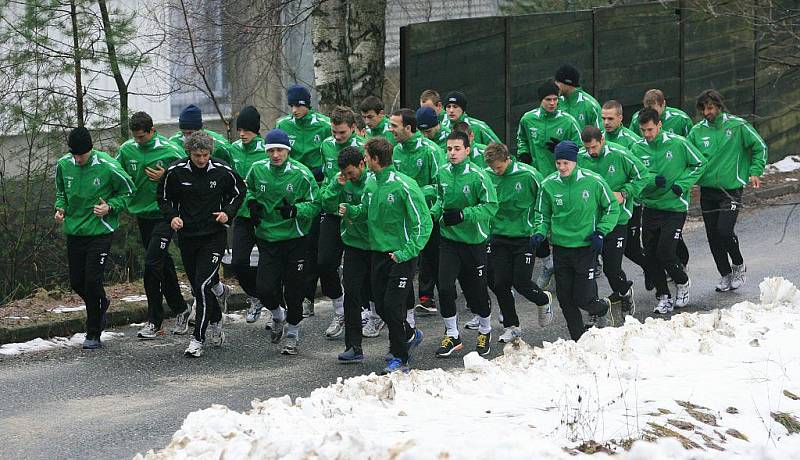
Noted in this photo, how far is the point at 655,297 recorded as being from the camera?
1285cm

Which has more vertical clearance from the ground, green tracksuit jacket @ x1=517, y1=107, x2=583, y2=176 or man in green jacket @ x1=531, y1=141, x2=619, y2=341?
green tracksuit jacket @ x1=517, y1=107, x2=583, y2=176

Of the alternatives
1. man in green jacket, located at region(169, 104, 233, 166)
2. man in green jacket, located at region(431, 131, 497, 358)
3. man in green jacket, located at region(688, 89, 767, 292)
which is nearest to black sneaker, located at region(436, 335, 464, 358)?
man in green jacket, located at region(431, 131, 497, 358)

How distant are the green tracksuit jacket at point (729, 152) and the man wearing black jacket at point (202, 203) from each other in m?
4.90

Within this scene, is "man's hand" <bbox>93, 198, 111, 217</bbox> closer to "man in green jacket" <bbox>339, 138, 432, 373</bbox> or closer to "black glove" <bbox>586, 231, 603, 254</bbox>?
"man in green jacket" <bbox>339, 138, 432, 373</bbox>

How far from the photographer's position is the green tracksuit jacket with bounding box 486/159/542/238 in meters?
11.0

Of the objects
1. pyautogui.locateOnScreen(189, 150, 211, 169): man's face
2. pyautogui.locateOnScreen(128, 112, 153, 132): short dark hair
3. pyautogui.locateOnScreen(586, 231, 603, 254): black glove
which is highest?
pyautogui.locateOnScreen(128, 112, 153, 132): short dark hair

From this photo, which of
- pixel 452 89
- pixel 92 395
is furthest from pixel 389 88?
pixel 92 395

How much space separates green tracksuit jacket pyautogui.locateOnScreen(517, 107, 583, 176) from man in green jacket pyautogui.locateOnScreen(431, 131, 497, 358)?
2.72m

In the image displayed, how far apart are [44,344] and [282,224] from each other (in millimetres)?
2390

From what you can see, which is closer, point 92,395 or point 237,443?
point 237,443

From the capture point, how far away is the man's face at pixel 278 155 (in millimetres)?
10875

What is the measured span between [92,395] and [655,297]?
5.91m

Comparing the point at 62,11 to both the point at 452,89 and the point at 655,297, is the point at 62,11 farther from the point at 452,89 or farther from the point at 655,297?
the point at 655,297

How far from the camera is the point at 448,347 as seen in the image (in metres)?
10.7
